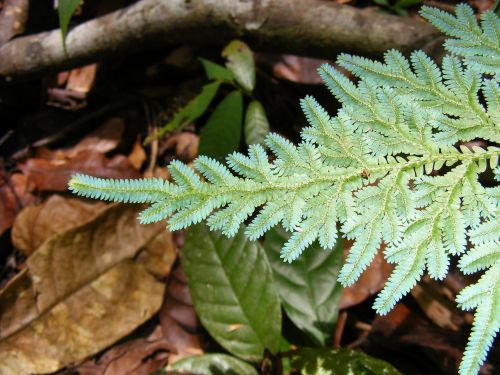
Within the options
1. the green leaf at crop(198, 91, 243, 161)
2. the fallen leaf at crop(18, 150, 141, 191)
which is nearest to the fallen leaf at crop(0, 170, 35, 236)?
the fallen leaf at crop(18, 150, 141, 191)

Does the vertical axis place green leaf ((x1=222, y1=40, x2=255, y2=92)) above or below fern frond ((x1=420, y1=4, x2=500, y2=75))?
below

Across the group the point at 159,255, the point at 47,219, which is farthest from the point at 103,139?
the point at 159,255

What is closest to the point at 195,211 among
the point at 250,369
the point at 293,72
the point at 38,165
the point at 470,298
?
the point at 470,298

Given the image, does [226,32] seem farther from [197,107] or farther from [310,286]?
[310,286]

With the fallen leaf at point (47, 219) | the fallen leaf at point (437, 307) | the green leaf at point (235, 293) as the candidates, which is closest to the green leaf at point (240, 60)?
the green leaf at point (235, 293)

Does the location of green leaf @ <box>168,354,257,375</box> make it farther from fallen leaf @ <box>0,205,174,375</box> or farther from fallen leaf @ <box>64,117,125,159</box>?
fallen leaf @ <box>64,117,125,159</box>
